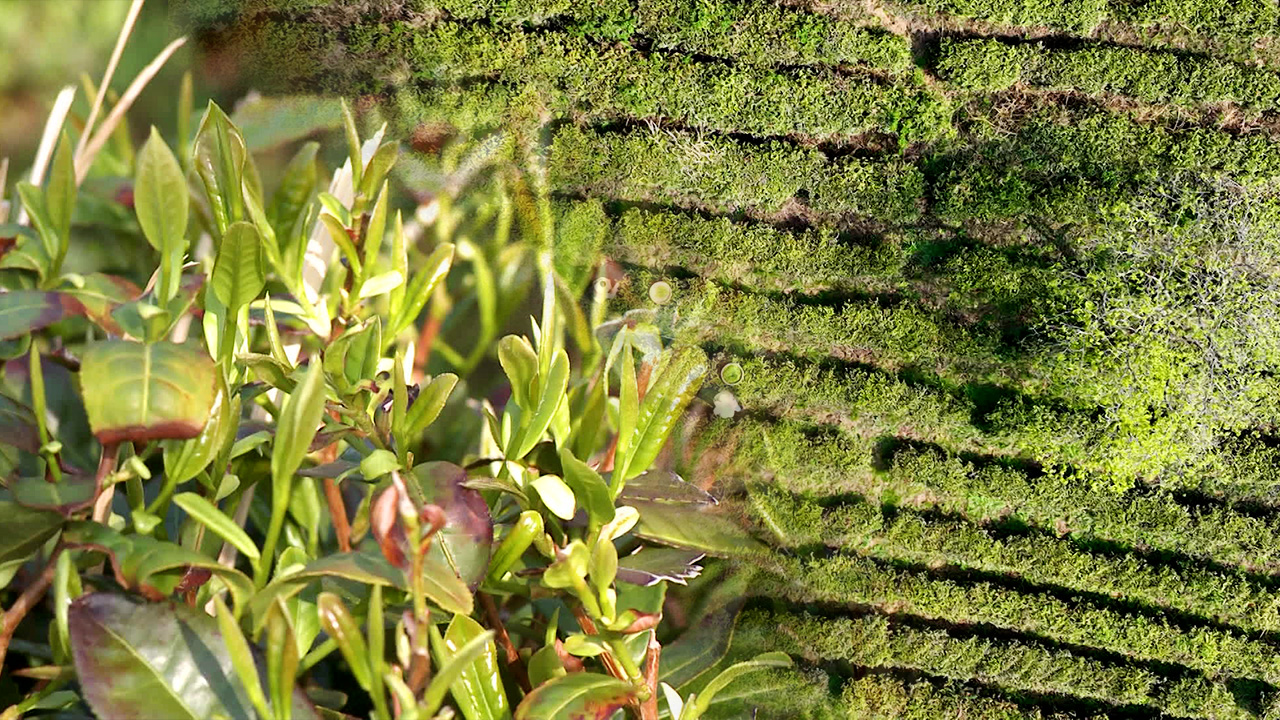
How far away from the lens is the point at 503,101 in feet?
5.87

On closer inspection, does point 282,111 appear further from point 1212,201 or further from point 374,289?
point 1212,201

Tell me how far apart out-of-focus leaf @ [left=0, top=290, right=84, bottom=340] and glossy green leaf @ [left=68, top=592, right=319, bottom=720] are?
0.17 m

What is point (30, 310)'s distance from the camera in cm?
52

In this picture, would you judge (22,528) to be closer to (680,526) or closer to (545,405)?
(545,405)

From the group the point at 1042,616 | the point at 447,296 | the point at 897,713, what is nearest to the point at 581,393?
the point at 447,296

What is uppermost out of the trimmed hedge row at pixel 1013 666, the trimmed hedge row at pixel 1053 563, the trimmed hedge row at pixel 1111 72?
the trimmed hedge row at pixel 1111 72

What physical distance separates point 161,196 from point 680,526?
39cm

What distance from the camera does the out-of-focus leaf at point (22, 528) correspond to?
0.46m

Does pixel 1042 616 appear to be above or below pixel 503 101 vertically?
below

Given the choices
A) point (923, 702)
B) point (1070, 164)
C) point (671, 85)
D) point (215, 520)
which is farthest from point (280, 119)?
point (923, 702)

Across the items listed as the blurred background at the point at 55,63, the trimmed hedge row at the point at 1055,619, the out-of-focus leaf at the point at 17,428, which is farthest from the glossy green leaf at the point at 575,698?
the trimmed hedge row at the point at 1055,619

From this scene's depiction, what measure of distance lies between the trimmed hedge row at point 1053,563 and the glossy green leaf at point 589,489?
147cm

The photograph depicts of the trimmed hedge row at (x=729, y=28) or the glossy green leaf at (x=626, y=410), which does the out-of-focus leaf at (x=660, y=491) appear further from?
the trimmed hedge row at (x=729, y=28)

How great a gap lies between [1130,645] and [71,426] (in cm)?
228
